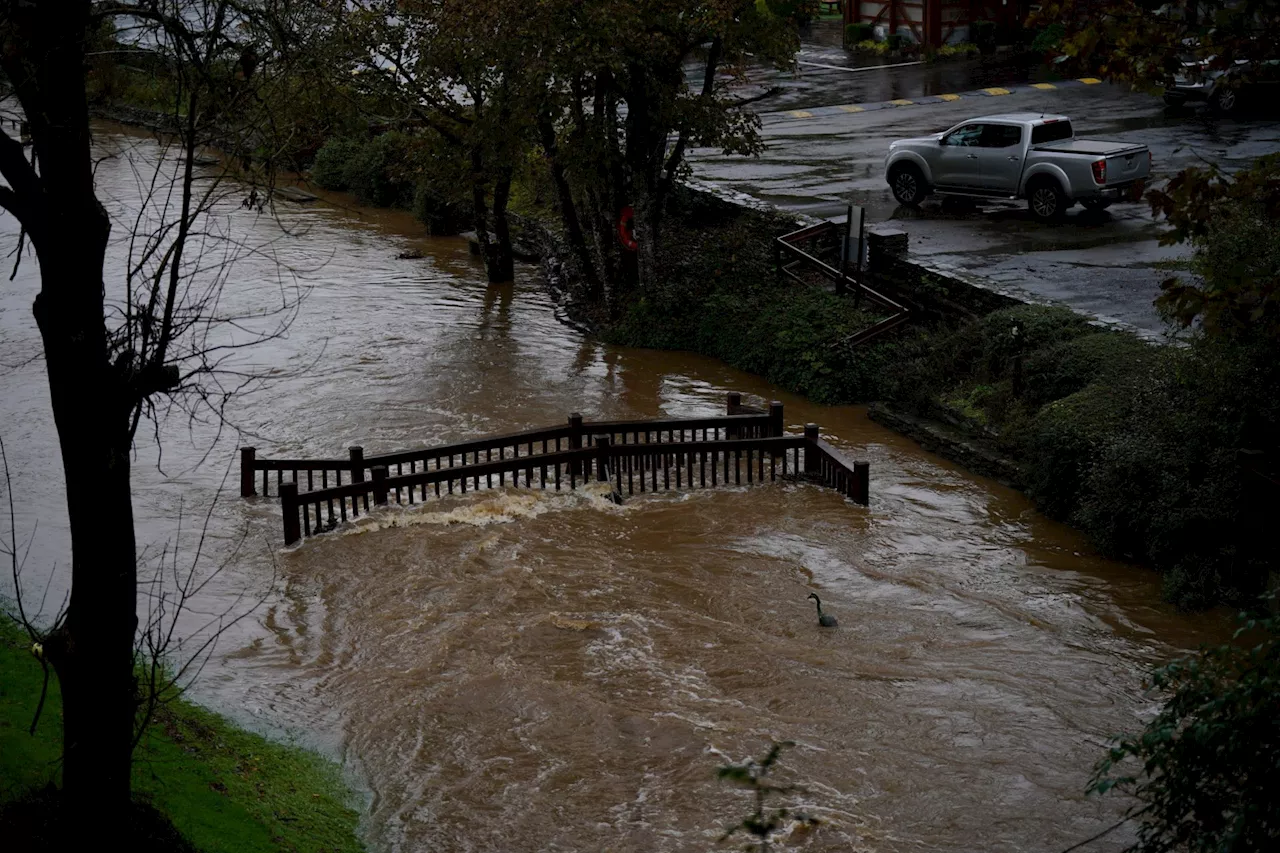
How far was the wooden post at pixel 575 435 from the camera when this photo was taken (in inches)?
599

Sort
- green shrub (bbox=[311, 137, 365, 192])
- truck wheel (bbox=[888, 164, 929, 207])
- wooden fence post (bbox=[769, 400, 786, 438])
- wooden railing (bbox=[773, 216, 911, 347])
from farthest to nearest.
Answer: green shrub (bbox=[311, 137, 365, 192]) → truck wheel (bbox=[888, 164, 929, 207]) → wooden railing (bbox=[773, 216, 911, 347]) → wooden fence post (bbox=[769, 400, 786, 438])

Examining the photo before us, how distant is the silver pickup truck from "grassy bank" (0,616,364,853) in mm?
18653

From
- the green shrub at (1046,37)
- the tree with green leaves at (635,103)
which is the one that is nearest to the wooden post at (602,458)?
the tree with green leaves at (635,103)

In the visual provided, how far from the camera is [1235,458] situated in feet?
41.7

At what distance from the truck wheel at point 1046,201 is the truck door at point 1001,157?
1.24 ft

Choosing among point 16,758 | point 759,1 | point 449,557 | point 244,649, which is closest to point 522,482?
point 449,557

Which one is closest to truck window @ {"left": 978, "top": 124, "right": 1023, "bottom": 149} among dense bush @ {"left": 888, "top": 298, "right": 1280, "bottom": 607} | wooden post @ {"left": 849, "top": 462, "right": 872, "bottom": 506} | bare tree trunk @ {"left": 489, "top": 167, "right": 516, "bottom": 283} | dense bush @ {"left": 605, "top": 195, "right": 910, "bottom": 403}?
dense bush @ {"left": 605, "top": 195, "right": 910, "bottom": 403}

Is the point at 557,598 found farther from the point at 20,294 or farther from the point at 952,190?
the point at 20,294

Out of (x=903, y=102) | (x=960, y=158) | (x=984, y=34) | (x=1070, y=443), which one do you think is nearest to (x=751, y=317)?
(x=960, y=158)

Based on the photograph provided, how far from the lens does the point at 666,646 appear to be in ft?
38.3

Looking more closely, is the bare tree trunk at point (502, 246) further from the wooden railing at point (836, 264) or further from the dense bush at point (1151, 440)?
the dense bush at point (1151, 440)

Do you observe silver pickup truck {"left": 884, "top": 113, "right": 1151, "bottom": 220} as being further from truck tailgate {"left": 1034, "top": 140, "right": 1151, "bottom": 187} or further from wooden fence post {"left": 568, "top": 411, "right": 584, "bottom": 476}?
wooden fence post {"left": 568, "top": 411, "right": 584, "bottom": 476}

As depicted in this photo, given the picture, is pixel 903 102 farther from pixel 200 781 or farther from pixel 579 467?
pixel 200 781

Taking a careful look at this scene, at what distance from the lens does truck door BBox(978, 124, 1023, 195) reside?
24562 millimetres
